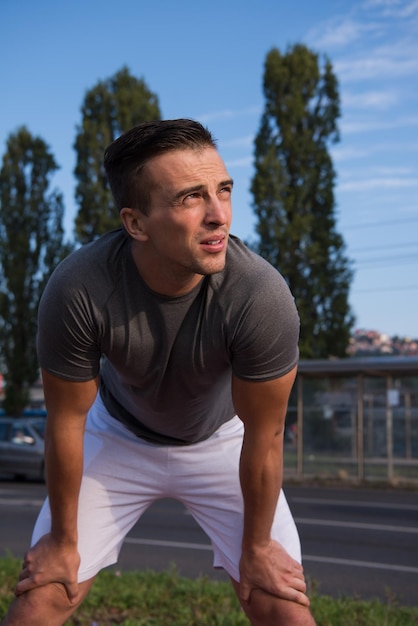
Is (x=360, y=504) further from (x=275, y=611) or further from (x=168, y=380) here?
(x=168, y=380)

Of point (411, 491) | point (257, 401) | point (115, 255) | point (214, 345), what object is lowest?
point (411, 491)

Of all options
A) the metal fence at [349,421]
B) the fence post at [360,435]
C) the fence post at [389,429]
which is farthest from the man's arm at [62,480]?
the metal fence at [349,421]

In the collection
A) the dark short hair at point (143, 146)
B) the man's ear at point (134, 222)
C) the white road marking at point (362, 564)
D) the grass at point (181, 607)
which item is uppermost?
Result: the dark short hair at point (143, 146)

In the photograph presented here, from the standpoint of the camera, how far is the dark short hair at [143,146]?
2.99 meters

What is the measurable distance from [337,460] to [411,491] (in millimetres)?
2405

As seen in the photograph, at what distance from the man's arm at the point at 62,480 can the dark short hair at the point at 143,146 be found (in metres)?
0.75

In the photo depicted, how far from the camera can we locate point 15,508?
1524 cm

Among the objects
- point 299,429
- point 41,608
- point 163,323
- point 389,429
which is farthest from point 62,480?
point 299,429

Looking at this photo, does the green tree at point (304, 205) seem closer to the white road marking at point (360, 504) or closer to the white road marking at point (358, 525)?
the white road marking at point (360, 504)

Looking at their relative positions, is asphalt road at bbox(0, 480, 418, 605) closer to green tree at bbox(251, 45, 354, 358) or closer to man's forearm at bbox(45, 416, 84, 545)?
man's forearm at bbox(45, 416, 84, 545)

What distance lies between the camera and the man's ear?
307 cm

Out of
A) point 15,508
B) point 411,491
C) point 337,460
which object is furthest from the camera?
point 337,460

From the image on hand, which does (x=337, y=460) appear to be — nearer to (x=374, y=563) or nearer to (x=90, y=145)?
(x=374, y=563)

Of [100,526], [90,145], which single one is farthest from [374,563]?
[90,145]
